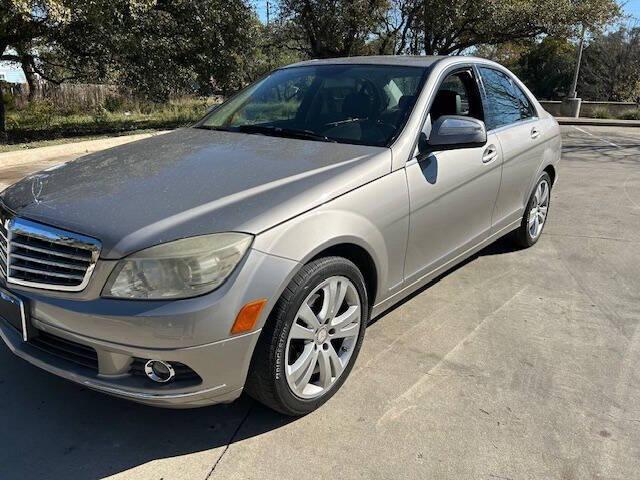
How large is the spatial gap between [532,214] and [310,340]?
314 centimetres

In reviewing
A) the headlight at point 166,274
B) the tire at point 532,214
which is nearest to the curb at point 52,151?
the tire at point 532,214

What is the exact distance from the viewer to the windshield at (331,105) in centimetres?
323

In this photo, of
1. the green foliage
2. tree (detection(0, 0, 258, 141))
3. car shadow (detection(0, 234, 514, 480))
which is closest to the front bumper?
car shadow (detection(0, 234, 514, 480))

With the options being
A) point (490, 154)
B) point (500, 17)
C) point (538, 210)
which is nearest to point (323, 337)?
point (490, 154)

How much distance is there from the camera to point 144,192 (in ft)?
8.32

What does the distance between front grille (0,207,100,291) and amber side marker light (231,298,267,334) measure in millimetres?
→ 618

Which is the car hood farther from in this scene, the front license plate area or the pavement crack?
the pavement crack

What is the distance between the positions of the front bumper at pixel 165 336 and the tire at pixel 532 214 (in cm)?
318

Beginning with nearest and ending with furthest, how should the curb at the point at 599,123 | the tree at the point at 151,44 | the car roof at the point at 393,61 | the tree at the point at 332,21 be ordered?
the car roof at the point at 393,61
the tree at the point at 151,44
the tree at the point at 332,21
the curb at the point at 599,123

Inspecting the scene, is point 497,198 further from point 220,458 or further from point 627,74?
point 627,74

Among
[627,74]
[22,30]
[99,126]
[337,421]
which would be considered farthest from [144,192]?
[627,74]

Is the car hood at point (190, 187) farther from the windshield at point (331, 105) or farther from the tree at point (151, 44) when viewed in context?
the tree at point (151, 44)

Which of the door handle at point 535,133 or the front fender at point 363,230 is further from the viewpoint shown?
the door handle at point 535,133

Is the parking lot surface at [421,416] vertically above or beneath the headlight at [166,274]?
beneath
